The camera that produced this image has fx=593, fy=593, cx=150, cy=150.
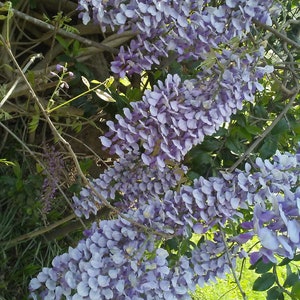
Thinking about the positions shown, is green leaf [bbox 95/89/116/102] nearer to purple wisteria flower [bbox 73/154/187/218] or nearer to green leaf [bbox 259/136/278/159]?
purple wisteria flower [bbox 73/154/187/218]

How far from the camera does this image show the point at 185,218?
2.95 feet

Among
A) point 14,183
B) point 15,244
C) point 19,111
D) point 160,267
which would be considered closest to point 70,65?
point 19,111

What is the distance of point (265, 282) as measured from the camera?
3.45ft

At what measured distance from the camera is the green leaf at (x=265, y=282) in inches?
41.1

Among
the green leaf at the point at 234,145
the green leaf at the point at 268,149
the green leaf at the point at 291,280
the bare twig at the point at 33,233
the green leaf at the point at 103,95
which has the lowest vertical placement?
the bare twig at the point at 33,233

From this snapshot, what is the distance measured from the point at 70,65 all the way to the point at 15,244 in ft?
1.60

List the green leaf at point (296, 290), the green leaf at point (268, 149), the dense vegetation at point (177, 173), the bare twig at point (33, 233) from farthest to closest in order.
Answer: the bare twig at point (33, 233) → the green leaf at point (268, 149) → the green leaf at point (296, 290) → the dense vegetation at point (177, 173)

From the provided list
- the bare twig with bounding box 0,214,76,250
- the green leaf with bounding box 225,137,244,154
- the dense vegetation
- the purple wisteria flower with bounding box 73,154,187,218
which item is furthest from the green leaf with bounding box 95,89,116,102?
the bare twig with bounding box 0,214,76,250

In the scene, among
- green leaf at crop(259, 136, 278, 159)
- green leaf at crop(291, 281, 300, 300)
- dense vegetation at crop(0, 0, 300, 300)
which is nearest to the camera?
dense vegetation at crop(0, 0, 300, 300)

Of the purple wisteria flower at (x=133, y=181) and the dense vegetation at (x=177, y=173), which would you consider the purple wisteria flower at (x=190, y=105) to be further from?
the purple wisteria flower at (x=133, y=181)

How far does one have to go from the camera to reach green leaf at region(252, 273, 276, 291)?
1.04 m

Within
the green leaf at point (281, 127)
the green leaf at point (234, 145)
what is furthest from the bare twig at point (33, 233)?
the green leaf at point (281, 127)

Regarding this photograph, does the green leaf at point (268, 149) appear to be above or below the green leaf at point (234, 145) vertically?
above

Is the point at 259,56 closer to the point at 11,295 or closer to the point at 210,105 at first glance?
the point at 210,105
